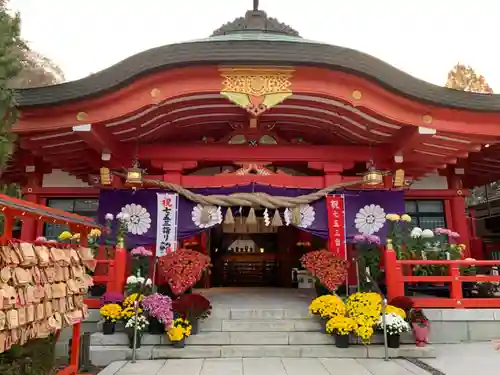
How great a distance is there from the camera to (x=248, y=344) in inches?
287

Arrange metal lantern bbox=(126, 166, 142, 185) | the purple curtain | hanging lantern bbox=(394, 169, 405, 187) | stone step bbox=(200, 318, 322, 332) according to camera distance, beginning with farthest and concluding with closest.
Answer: hanging lantern bbox=(394, 169, 405, 187) < the purple curtain < metal lantern bbox=(126, 166, 142, 185) < stone step bbox=(200, 318, 322, 332)

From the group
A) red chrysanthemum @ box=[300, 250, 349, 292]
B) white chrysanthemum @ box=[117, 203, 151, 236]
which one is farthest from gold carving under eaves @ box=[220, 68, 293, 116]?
white chrysanthemum @ box=[117, 203, 151, 236]

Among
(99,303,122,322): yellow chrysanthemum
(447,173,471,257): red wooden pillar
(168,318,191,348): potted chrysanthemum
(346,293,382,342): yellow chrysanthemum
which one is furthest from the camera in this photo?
(447,173,471,257): red wooden pillar

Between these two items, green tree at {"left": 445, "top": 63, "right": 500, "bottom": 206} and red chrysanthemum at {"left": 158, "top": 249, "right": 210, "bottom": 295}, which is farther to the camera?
green tree at {"left": 445, "top": 63, "right": 500, "bottom": 206}

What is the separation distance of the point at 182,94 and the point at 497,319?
7530 millimetres

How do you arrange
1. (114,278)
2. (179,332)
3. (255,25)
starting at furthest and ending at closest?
(255,25) → (114,278) → (179,332)

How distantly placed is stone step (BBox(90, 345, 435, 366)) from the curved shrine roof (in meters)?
4.70

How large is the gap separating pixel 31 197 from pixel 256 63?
7.35m

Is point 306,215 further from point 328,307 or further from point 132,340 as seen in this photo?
point 132,340

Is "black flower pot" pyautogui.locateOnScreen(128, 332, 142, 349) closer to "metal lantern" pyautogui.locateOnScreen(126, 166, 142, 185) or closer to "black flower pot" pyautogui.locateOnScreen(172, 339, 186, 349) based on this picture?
"black flower pot" pyautogui.locateOnScreen(172, 339, 186, 349)

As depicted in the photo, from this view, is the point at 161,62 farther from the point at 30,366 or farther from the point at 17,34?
the point at 30,366

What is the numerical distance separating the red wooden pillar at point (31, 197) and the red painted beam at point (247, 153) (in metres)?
3.53

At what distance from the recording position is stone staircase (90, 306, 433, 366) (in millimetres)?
6926

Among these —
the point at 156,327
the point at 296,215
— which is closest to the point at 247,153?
the point at 296,215
